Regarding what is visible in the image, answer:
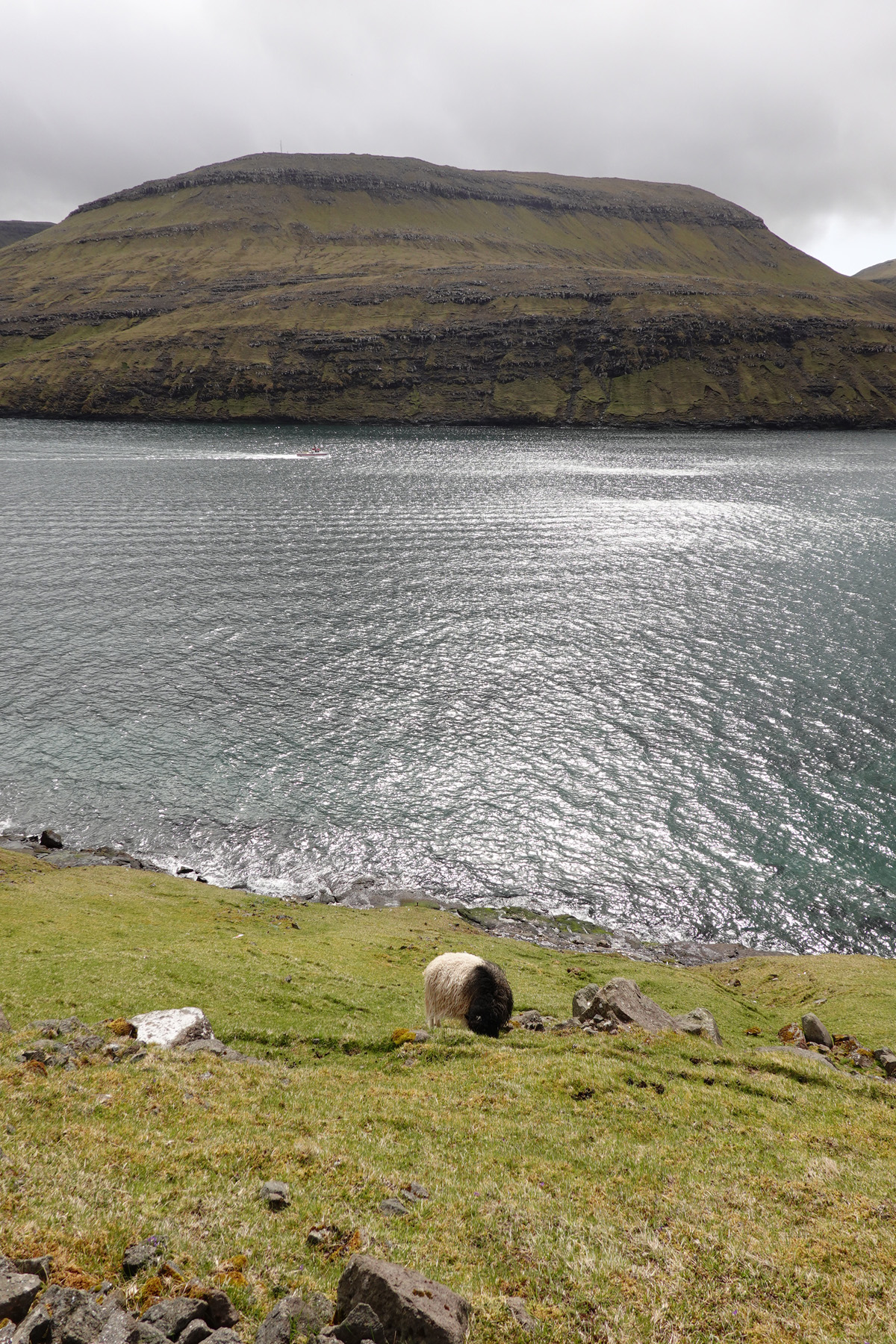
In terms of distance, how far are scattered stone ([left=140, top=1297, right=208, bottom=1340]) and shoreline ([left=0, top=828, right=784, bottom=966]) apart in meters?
Result: 25.7

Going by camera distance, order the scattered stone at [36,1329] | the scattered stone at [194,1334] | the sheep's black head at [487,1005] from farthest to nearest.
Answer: the sheep's black head at [487,1005] → the scattered stone at [194,1334] → the scattered stone at [36,1329]

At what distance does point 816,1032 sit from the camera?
23.3m

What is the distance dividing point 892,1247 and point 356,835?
106 feet

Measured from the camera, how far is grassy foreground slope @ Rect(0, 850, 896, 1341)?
1077cm

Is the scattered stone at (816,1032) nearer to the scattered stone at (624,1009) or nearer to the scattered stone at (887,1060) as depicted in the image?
the scattered stone at (887,1060)

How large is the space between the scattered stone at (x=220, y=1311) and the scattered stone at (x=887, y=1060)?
1985 cm

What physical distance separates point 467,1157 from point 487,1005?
691 centimetres

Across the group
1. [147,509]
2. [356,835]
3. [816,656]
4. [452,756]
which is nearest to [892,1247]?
[356,835]

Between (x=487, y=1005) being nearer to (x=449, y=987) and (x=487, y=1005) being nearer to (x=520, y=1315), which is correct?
(x=449, y=987)

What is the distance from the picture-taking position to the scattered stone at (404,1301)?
360 inches

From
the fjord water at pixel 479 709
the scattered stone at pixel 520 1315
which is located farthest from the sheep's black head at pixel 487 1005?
the fjord water at pixel 479 709

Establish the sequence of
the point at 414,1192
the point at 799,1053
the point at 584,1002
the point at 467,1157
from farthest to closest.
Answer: the point at 584,1002
the point at 799,1053
the point at 467,1157
the point at 414,1192

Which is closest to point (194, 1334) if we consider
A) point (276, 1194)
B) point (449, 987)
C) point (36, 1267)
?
point (36, 1267)

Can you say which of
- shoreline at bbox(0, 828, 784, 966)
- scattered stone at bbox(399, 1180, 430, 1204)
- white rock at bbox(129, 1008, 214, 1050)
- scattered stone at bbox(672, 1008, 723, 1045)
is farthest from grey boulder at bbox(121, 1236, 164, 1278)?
shoreline at bbox(0, 828, 784, 966)
